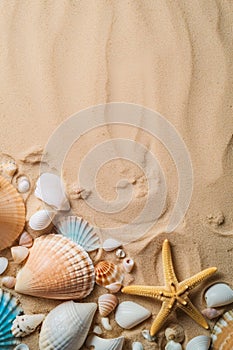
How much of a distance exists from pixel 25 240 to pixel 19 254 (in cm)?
6

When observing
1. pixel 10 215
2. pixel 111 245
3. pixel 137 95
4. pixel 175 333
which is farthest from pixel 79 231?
pixel 137 95

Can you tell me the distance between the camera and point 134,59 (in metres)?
1.90

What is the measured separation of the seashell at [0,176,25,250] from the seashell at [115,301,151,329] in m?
0.45

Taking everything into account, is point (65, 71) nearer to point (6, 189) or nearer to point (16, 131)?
point (16, 131)

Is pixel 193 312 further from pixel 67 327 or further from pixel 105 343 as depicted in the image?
pixel 67 327

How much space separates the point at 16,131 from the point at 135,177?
19.3 inches

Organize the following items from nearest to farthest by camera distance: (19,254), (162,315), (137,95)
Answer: (162,315) → (19,254) → (137,95)

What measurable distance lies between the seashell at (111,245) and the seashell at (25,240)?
0.88 feet

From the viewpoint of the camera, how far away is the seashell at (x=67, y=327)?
1538 millimetres

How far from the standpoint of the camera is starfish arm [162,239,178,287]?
1570mm

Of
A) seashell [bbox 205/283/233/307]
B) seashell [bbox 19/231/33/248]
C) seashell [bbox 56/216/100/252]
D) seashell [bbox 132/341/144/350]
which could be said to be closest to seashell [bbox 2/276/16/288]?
seashell [bbox 19/231/33/248]

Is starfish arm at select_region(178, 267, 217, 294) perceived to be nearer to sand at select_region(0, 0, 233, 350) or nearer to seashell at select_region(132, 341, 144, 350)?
sand at select_region(0, 0, 233, 350)

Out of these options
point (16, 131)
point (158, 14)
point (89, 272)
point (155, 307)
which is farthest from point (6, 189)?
point (158, 14)

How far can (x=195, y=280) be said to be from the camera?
61.2 inches
